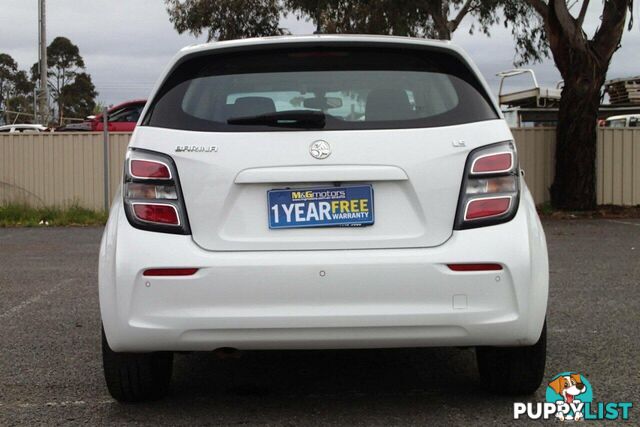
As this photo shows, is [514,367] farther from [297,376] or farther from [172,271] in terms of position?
[172,271]

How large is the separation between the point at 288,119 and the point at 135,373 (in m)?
1.33

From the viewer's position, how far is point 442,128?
3.83 metres

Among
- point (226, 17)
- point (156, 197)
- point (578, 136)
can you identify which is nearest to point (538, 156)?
point (578, 136)

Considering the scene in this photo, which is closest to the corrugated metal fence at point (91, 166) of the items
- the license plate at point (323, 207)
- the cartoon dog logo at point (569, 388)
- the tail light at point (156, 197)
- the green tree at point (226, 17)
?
the cartoon dog logo at point (569, 388)

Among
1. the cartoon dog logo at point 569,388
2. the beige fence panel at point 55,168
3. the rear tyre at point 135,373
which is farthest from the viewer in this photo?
the beige fence panel at point 55,168

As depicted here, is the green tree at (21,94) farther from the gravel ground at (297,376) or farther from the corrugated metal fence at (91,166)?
the gravel ground at (297,376)

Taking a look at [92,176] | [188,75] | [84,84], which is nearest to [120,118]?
[92,176]

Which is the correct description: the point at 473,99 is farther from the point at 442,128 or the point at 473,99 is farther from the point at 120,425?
the point at 120,425

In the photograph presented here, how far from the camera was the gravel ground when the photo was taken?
13.6 feet

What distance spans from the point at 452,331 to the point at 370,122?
902 millimetres

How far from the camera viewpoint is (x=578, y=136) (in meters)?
16.5

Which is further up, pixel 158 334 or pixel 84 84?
pixel 84 84

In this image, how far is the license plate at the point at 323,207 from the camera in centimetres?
374

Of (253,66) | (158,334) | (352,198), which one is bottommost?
(158,334)
